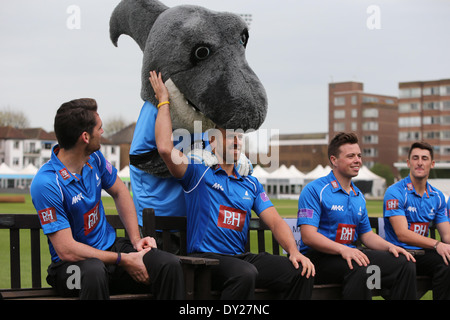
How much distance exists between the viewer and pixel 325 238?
4398mm

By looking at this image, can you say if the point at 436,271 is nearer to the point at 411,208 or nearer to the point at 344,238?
the point at 411,208

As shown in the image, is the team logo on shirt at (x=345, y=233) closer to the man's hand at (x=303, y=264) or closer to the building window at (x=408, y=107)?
the man's hand at (x=303, y=264)

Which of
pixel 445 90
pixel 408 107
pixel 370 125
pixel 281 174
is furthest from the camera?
pixel 370 125

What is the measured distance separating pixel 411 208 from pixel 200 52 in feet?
7.81

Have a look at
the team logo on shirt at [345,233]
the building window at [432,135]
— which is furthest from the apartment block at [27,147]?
the team logo on shirt at [345,233]

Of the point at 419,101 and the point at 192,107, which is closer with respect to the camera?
the point at 192,107

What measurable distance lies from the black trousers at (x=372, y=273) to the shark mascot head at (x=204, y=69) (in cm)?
113

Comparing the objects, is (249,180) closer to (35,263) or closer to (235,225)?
(235,225)

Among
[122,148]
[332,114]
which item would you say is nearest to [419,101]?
[332,114]

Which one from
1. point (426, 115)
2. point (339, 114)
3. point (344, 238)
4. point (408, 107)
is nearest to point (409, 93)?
point (408, 107)

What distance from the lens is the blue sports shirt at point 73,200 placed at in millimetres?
3428

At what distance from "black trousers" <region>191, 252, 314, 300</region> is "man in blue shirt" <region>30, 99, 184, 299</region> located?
35 cm

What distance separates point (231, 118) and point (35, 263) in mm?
1677

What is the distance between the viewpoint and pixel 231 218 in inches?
160
